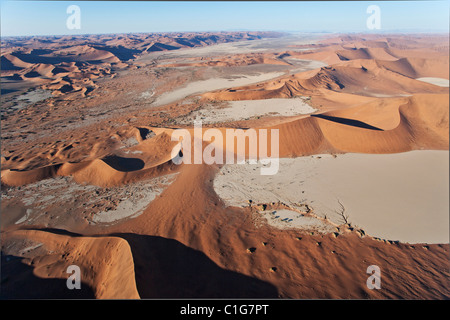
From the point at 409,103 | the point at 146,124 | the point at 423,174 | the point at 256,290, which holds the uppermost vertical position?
the point at 409,103

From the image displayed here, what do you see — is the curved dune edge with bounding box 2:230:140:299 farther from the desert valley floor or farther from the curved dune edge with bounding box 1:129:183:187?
the curved dune edge with bounding box 1:129:183:187

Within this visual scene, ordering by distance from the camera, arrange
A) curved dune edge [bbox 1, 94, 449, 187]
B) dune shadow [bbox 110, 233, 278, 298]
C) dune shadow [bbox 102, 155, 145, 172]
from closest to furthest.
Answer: dune shadow [bbox 110, 233, 278, 298] → curved dune edge [bbox 1, 94, 449, 187] → dune shadow [bbox 102, 155, 145, 172]

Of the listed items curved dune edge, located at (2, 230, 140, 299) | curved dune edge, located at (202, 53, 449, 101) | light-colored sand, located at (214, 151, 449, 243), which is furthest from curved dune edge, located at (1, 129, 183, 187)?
curved dune edge, located at (202, 53, 449, 101)

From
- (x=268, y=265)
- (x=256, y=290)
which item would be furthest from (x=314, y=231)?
(x=256, y=290)

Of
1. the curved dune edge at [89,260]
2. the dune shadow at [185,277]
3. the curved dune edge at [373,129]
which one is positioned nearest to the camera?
the dune shadow at [185,277]

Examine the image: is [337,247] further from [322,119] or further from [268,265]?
[322,119]

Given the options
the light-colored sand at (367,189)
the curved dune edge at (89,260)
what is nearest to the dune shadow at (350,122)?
the light-colored sand at (367,189)

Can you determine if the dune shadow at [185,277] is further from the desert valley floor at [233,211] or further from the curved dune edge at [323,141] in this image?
the curved dune edge at [323,141]
